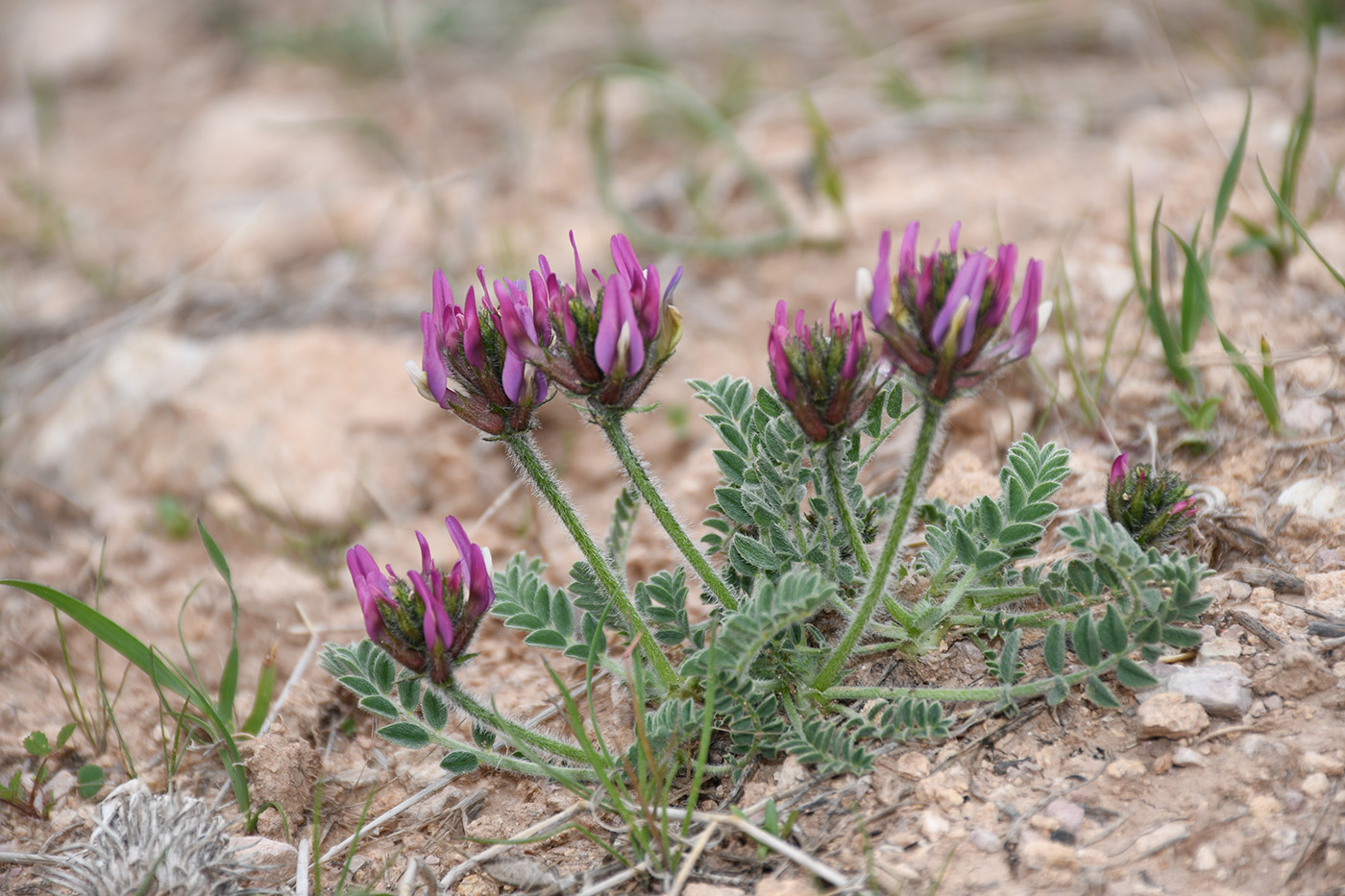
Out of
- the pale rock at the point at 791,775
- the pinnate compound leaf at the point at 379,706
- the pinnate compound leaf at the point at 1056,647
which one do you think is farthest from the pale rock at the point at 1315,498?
the pinnate compound leaf at the point at 379,706

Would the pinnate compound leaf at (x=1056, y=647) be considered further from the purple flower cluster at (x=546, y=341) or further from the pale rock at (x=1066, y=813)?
the purple flower cluster at (x=546, y=341)

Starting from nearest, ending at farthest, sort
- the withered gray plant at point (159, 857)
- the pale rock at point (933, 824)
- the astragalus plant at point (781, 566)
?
the astragalus plant at point (781, 566), the pale rock at point (933, 824), the withered gray plant at point (159, 857)

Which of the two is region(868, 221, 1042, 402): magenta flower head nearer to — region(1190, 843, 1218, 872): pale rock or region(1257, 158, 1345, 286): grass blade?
region(1190, 843, 1218, 872): pale rock

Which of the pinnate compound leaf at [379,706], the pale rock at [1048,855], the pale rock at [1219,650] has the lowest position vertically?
the pale rock at [1048,855]

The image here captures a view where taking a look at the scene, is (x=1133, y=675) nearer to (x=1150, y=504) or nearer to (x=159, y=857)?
(x=1150, y=504)

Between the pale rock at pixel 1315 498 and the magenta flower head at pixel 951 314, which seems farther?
the pale rock at pixel 1315 498

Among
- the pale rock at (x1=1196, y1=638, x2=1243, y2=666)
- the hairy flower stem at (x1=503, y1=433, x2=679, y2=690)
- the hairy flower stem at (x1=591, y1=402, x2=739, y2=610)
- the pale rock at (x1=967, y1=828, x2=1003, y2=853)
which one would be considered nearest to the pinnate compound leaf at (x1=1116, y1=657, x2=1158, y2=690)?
the pale rock at (x1=1196, y1=638, x2=1243, y2=666)

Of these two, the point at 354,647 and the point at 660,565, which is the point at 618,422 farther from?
the point at 660,565
